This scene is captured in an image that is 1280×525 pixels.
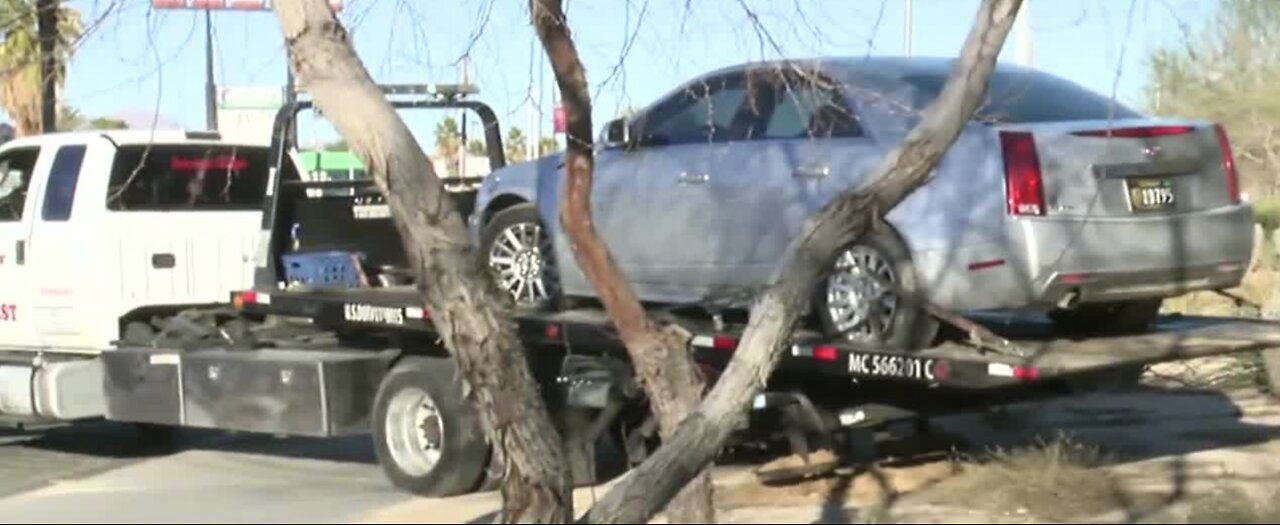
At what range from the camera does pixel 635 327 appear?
28.3ft

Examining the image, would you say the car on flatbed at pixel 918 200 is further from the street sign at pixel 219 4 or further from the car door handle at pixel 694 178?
the street sign at pixel 219 4

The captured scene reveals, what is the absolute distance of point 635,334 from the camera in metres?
8.63

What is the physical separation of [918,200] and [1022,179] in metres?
0.50

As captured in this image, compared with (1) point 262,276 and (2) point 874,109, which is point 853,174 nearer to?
(2) point 874,109

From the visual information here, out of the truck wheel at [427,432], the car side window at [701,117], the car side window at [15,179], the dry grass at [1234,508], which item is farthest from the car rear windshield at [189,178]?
the dry grass at [1234,508]

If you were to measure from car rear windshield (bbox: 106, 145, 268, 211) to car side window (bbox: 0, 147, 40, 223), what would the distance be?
2.56ft

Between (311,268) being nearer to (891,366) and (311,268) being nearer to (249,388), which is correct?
(249,388)

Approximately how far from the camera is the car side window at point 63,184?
13180mm

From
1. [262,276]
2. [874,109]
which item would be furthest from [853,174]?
[262,276]

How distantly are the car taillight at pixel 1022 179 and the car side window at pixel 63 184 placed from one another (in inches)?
254

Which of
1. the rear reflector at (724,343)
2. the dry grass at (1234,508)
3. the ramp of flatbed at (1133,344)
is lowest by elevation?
the dry grass at (1234,508)

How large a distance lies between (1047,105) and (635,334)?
8.95 ft

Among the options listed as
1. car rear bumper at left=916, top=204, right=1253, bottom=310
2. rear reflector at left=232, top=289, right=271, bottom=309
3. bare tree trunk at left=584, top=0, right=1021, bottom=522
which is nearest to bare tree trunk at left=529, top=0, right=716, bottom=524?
bare tree trunk at left=584, top=0, right=1021, bottom=522

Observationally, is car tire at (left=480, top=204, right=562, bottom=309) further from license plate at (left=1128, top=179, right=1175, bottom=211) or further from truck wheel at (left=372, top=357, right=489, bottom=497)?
license plate at (left=1128, top=179, right=1175, bottom=211)
